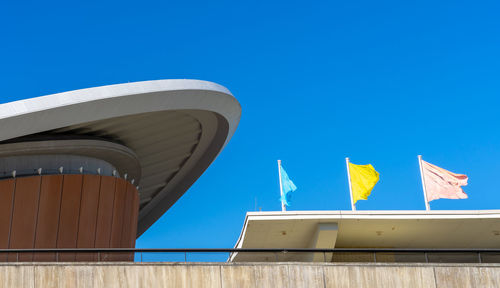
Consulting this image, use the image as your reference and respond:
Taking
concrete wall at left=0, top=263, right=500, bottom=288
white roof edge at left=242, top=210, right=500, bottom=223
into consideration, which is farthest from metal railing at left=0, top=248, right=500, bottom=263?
white roof edge at left=242, top=210, right=500, bottom=223

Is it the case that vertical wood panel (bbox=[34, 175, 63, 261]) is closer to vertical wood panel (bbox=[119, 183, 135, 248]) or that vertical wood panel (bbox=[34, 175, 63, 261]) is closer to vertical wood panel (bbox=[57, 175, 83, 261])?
vertical wood panel (bbox=[57, 175, 83, 261])

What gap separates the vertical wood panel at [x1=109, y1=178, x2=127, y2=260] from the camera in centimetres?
2134

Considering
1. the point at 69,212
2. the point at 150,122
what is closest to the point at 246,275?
the point at 69,212

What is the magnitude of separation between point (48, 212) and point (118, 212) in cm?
262

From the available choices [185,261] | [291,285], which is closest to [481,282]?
[291,285]

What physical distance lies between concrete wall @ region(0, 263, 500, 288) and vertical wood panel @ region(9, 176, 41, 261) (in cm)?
602

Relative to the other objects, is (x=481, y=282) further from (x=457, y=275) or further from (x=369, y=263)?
(x=369, y=263)

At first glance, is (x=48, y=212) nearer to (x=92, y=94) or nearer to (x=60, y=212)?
(x=60, y=212)

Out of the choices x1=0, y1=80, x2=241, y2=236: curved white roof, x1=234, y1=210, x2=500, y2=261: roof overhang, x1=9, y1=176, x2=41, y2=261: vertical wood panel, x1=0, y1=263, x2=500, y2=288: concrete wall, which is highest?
x1=0, y1=80, x2=241, y2=236: curved white roof

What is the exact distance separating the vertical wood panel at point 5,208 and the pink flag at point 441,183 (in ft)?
61.2

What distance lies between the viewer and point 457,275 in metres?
14.0

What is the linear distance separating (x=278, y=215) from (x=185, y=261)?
583 inches

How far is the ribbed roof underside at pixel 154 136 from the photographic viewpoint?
850 inches

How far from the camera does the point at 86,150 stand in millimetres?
21750
